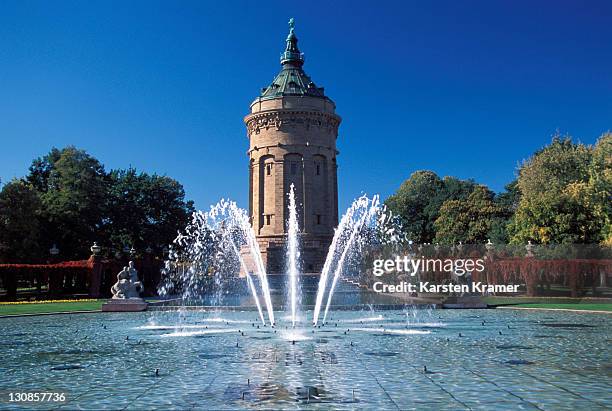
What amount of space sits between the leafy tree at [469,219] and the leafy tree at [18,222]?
43.4m

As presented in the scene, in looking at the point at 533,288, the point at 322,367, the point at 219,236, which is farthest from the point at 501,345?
the point at 219,236

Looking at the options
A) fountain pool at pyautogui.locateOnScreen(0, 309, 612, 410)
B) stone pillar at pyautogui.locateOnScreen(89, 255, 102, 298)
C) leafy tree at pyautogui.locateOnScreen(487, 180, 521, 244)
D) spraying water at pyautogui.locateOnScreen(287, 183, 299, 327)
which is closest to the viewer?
fountain pool at pyautogui.locateOnScreen(0, 309, 612, 410)

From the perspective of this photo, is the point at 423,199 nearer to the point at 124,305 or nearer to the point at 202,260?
the point at 202,260

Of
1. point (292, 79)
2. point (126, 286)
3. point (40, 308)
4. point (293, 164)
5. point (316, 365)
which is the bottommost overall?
point (316, 365)

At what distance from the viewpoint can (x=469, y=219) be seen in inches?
2598

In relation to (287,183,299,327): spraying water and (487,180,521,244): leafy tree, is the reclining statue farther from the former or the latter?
(487,180,521,244): leafy tree

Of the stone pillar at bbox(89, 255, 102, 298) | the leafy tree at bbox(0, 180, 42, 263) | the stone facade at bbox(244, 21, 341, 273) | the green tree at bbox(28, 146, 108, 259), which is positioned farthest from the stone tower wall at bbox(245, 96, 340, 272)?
the leafy tree at bbox(0, 180, 42, 263)

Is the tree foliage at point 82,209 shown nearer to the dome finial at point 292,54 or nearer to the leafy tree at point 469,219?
the dome finial at point 292,54

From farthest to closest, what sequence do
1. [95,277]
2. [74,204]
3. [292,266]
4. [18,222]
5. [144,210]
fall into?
[144,210]
[74,204]
[18,222]
[95,277]
[292,266]

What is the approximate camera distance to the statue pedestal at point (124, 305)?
27.3 meters

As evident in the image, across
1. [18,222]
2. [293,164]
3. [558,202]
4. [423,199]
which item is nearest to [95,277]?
[18,222]

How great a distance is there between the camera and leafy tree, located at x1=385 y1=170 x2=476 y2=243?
77.1 metres

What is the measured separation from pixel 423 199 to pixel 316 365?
2843 inches

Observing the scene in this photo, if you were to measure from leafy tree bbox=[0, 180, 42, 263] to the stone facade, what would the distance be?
75.2 feet
